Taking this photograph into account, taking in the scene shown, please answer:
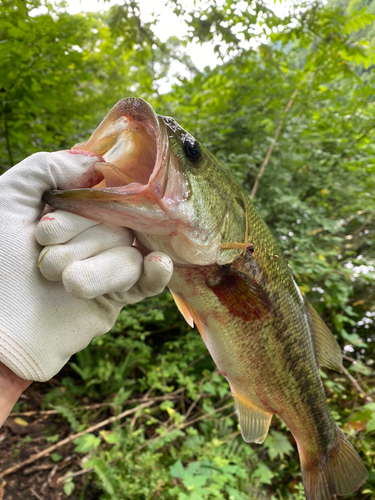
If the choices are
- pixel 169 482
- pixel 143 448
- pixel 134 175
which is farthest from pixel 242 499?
pixel 134 175

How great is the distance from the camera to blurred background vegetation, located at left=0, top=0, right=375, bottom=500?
88.0 inches

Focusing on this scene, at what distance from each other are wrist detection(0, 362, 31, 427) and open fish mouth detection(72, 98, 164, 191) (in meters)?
0.68

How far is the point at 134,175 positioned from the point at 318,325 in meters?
1.37

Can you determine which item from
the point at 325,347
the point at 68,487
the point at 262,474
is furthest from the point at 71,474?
the point at 325,347

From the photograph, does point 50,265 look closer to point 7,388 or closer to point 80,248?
point 80,248

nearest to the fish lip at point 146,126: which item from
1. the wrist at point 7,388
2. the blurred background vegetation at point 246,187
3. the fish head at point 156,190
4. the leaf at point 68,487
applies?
the fish head at point 156,190

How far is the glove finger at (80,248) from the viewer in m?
0.84

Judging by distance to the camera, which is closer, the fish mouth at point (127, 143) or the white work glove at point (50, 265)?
the white work glove at point (50, 265)

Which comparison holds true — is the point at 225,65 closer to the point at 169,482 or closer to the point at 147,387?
the point at 147,387

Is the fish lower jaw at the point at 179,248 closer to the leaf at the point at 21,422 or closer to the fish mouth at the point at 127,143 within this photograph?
the fish mouth at the point at 127,143

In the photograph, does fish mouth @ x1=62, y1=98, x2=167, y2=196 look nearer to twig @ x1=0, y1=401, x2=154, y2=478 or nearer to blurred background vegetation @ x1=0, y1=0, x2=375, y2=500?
blurred background vegetation @ x1=0, y1=0, x2=375, y2=500

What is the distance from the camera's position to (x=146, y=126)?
97 centimetres

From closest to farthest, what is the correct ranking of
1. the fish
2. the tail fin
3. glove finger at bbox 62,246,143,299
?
glove finger at bbox 62,246,143,299 < the fish < the tail fin

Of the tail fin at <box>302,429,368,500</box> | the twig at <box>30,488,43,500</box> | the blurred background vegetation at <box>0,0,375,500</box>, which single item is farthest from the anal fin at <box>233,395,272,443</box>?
the twig at <box>30,488,43,500</box>
